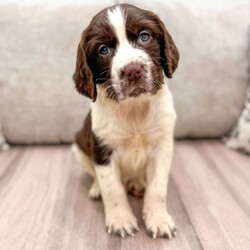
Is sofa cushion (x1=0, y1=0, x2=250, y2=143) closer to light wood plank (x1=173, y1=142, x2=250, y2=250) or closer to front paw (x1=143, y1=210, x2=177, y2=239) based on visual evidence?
light wood plank (x1=173, y1=142, x2=250, y2=250)

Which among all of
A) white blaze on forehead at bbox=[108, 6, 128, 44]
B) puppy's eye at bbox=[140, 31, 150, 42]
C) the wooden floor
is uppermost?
white blaze on forehead at bbox=[108, 6, 128, 44]

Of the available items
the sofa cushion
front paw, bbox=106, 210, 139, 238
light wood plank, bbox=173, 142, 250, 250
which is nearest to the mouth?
front paw, bbox=106, 210, 139, 238

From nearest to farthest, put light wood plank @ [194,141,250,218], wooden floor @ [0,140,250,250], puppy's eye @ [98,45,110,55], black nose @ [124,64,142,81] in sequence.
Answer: black nose @ [124,64,142,81] < puppy's eye @ [98,45,110,55] < wooden floor @ [0,140,250,250] < light wood plank @ [194,141,250,218]

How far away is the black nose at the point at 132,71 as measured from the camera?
1614 mm

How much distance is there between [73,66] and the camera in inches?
110

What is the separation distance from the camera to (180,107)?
113 inches

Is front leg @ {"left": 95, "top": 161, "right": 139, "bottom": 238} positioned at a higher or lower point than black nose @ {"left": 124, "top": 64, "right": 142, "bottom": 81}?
lower

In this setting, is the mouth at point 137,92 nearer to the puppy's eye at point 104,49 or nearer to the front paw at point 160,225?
the puppy's eye at point 104,49

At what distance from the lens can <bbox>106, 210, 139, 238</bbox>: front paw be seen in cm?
189

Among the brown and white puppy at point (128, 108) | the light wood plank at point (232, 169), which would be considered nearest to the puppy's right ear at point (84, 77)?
the brown and white puppy at point (128, 108)

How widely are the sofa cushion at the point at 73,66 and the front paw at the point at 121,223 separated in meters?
1.08

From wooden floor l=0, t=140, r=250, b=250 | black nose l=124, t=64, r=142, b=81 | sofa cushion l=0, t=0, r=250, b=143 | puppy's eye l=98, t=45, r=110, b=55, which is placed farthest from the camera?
sofa cushion l=0, t=0, r=250, b=143

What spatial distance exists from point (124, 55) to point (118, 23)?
0.14 meters

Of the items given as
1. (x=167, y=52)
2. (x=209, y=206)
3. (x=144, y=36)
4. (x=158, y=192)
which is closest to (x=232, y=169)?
(x=209, y=206)
